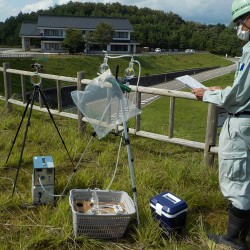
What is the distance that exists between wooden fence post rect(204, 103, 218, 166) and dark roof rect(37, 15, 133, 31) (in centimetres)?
5930

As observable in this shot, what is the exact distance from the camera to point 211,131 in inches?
172

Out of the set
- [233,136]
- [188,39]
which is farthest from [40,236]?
[188,39]

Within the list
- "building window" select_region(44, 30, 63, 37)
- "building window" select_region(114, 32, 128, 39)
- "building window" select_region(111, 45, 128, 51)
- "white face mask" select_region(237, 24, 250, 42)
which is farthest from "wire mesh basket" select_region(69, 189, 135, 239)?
"building window" select_region(114, 32, 128, 39)

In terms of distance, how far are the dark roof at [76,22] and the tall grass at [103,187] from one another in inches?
2271

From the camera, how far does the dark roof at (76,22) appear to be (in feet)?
196

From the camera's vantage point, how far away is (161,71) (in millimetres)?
46500

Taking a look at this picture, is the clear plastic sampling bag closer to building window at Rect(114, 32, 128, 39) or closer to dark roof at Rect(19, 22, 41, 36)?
dark roof at Rect(19, 22, 41, 36)

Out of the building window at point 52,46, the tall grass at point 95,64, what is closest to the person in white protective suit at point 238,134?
the tall grass at point 95,64

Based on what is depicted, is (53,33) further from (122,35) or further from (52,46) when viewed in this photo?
(122,35)

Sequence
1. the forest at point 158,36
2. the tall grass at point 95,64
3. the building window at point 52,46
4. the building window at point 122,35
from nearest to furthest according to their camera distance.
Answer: the tall grass at point 95,64 → the building window at point 52,46 → the building window at point 122,35 → the forest at point 158,36

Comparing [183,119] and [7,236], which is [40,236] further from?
[183,119]

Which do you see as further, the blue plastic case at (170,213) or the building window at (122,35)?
the building window at (122,35)

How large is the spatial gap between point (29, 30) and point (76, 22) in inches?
355

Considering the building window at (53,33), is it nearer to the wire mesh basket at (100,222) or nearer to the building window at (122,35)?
the building window at (122,35)
